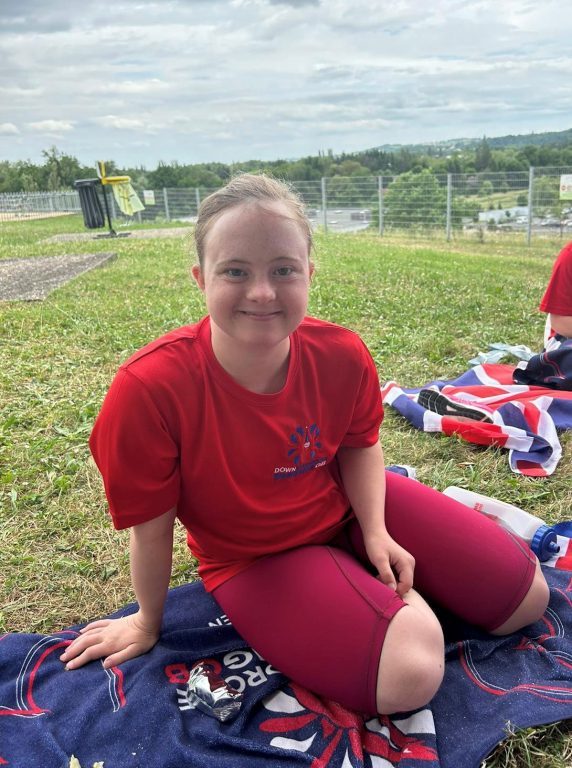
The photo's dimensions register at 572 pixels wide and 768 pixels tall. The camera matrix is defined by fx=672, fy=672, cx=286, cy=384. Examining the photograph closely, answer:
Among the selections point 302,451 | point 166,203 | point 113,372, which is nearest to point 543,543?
point 302,451

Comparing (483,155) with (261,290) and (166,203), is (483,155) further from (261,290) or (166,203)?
(261,290)

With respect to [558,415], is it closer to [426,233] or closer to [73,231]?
[426,233]

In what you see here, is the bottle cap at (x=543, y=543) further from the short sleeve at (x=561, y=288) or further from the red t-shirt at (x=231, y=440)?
the short sleeve at (x=561, y=288)

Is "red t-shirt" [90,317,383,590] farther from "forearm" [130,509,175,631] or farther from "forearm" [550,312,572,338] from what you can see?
"forearm" [550,312,572,338]

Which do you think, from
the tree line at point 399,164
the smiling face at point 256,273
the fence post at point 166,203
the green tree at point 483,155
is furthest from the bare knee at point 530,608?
the fence post at point 166,203

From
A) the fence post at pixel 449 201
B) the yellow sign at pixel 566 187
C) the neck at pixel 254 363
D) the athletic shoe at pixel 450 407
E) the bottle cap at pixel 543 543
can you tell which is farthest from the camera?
the fence post at pixel 449 201

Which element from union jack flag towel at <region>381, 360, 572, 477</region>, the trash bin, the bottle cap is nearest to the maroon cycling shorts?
the bottle cap

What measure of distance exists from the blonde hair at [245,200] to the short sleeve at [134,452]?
1.28 feet

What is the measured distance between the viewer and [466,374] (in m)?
4.02

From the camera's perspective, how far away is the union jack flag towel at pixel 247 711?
1543 mm

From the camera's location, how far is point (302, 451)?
1.81 meters

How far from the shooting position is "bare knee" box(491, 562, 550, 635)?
6.17 feet

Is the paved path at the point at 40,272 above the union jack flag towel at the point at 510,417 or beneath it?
above

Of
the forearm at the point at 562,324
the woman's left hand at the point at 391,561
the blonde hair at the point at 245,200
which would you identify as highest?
the blonde hair at the point at 245,200
